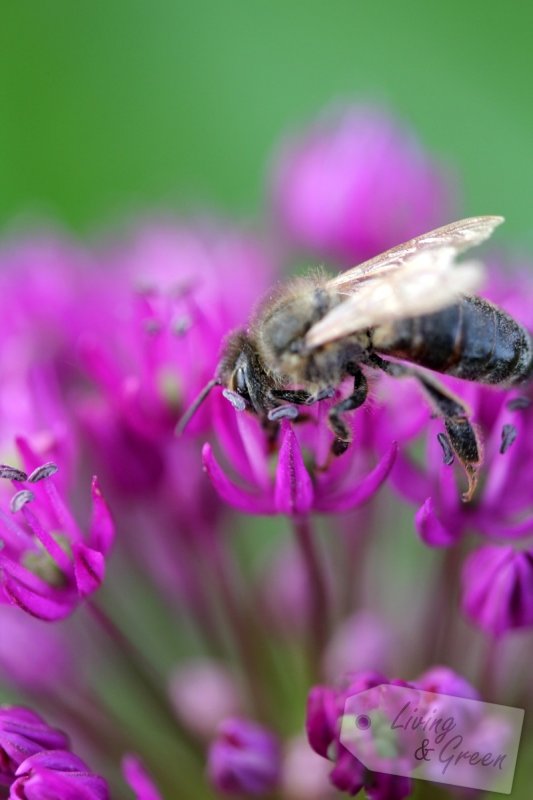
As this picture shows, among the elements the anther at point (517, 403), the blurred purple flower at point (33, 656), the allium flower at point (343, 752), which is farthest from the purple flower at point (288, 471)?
the blurred purple flower at point (33, 656)

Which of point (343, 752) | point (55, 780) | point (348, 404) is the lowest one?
point (343, 752)

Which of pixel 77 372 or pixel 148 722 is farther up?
pixel 77 372

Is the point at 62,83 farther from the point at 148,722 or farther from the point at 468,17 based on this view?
the point at 148,722

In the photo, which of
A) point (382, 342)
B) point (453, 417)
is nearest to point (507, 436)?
point (453, 417)

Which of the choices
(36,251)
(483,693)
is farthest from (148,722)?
(36,251)

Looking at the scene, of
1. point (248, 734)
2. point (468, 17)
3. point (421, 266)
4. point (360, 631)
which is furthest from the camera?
point (468, 17)

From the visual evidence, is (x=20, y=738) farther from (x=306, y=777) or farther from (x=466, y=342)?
(x=466, y=342)

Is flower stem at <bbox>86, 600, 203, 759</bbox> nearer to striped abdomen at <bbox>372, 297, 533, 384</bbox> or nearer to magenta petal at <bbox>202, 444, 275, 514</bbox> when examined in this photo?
magenta petal at <bbox>202, 444, 275, 514</bbox>

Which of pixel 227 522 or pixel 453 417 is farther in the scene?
pixel 227 522
